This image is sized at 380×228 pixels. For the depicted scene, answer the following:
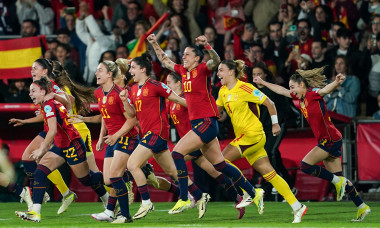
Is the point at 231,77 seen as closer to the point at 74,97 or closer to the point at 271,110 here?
the point at 271,110

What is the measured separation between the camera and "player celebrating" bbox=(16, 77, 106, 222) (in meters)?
11.7

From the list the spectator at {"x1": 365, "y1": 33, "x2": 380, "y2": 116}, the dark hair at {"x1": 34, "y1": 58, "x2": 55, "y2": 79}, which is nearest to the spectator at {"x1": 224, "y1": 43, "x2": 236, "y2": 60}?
the spectator at {"x1": 365, "y1": 33, "x2": 380, "y2": 116}

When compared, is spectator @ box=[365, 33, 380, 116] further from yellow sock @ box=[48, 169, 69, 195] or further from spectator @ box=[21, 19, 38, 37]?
spectator @ box=[21, 19, 38, 37]

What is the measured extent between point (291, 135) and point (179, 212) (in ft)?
14.7

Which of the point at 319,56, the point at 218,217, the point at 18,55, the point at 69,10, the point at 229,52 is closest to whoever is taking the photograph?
the point at 218,217

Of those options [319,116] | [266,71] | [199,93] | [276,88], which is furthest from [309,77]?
[266,71]

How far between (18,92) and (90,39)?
9.15ft

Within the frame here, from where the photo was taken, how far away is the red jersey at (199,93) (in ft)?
39.7

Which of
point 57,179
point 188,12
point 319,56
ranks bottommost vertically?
point 57,179

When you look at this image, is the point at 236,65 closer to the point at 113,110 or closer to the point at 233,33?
the point at 113,110

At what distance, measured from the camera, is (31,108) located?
16109 mm

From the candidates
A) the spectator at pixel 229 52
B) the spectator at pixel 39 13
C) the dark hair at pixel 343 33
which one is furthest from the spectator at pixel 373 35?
the spectator at pixel 39 13

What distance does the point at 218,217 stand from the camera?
12562 mm

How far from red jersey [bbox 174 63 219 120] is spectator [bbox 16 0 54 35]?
9.97m
